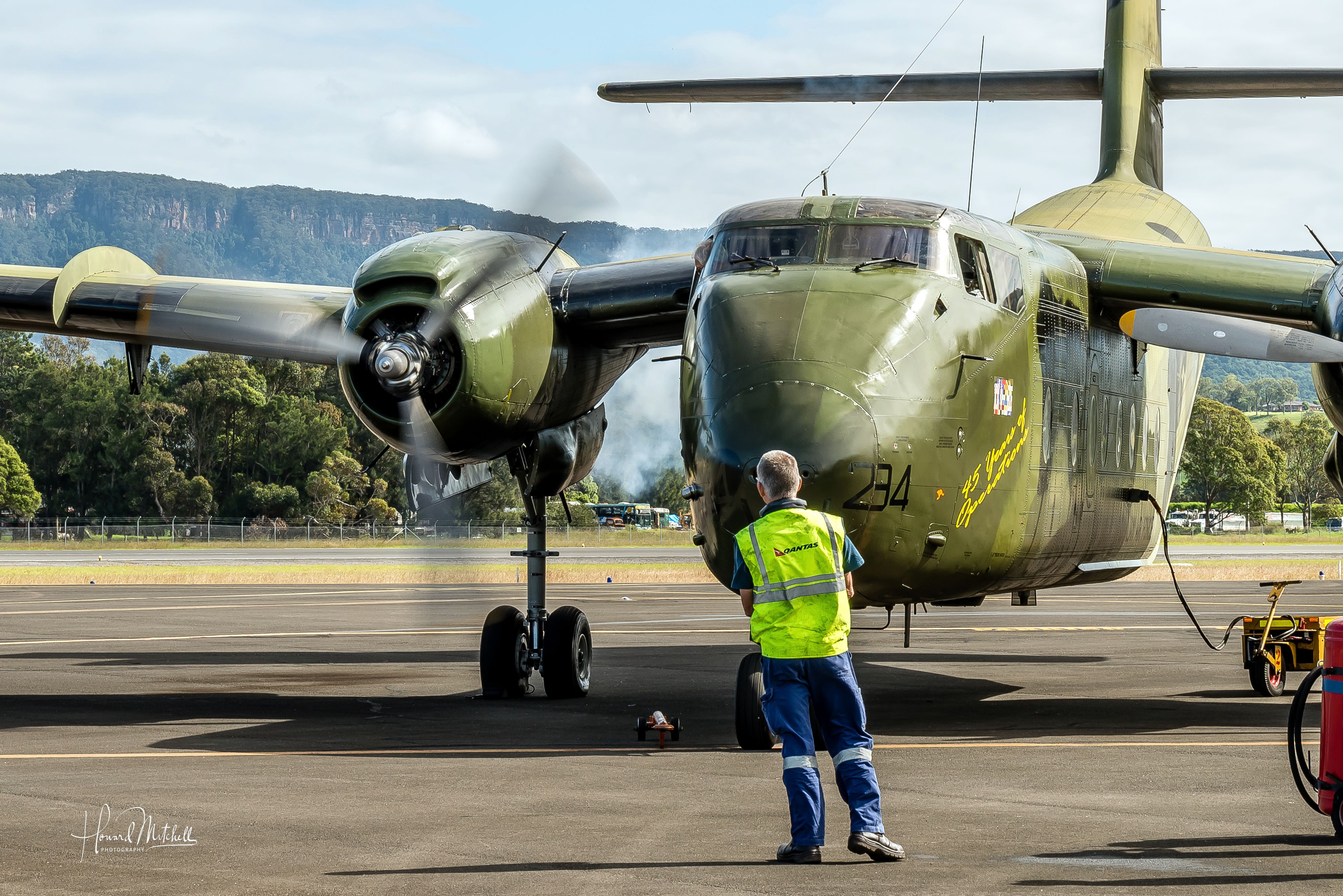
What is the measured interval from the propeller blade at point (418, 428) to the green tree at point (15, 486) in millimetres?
80518

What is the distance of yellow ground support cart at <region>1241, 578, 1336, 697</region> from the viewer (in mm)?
15211

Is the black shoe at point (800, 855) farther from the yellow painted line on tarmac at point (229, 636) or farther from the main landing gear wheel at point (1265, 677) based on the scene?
the yellow painted line on tarmac at point (229, 636)

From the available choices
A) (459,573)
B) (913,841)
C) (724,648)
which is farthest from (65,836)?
(724,648)

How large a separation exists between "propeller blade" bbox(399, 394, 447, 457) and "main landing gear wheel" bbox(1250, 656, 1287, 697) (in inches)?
343

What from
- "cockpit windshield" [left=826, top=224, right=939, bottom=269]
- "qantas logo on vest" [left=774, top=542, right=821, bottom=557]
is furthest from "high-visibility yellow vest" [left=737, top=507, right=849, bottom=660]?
"cockpit windshield" [left=826, top=224, right=939, bottom=269]

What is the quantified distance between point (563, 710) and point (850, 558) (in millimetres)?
7280

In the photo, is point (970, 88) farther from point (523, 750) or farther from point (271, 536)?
point (271, 536)

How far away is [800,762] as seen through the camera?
6895 millimetres

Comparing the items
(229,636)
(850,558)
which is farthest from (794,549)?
(229,636)

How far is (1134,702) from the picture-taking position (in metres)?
14.6

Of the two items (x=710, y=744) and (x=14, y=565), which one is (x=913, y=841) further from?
(x=14, y=565)

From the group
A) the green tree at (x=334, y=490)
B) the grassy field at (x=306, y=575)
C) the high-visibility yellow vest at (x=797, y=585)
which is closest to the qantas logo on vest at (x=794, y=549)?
the high-visibility yellow vest at (x=797, y=585)

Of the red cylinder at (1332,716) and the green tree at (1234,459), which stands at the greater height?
the green tree at (1234,459)

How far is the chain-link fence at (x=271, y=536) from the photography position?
73.2m
